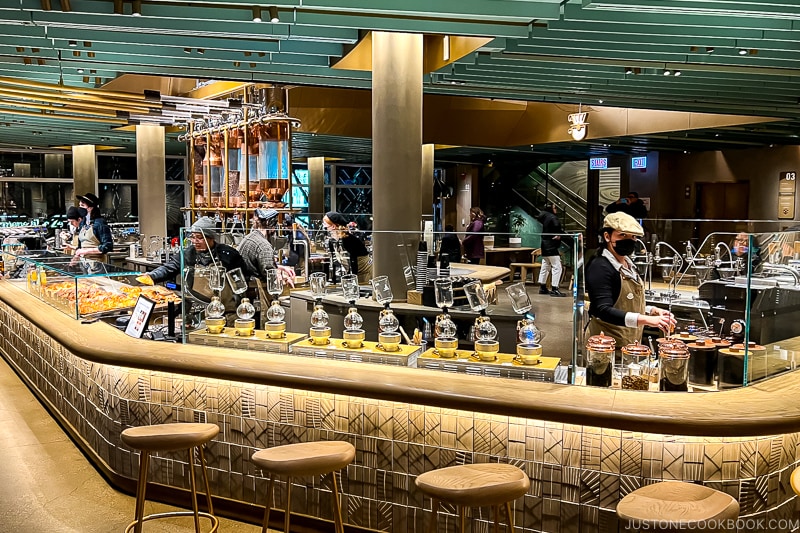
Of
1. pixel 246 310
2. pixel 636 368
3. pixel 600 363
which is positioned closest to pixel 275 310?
pixel 246 310

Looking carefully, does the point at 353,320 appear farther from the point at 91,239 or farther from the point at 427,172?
the point at 427,172

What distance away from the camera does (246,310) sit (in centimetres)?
380

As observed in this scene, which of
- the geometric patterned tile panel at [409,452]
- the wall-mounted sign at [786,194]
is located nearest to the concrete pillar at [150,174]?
the geometric patterned tile panel at [409,452]

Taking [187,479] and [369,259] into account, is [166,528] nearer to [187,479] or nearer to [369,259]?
[187,479]

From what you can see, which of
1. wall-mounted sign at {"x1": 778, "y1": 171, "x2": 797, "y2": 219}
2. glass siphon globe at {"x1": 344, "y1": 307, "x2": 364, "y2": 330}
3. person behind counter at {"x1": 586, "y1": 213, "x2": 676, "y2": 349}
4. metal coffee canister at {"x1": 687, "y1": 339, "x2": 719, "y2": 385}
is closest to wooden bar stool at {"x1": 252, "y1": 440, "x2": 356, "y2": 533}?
glass siphon globe at {"x1": 344, "y1": 307, "x2": 364, "y2": 330}

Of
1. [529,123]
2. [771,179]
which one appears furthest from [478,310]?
[771,179]

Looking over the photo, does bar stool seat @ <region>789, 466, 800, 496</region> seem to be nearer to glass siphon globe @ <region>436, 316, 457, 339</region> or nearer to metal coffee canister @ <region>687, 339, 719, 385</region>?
metal coffee canister @ <region>687, 339, 719, 385</region>

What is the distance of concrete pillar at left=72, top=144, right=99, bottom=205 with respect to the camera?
1828 cm

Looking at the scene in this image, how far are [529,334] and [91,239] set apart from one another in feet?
27.4

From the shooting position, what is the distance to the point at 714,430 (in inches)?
101

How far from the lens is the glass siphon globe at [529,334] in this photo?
2.98 m

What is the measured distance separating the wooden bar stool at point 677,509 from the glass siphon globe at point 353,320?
1.55 metres

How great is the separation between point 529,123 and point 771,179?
17.7 feet

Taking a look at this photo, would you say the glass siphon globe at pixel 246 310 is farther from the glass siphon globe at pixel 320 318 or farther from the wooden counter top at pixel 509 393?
the glass siphon globe at pixel 320 318
